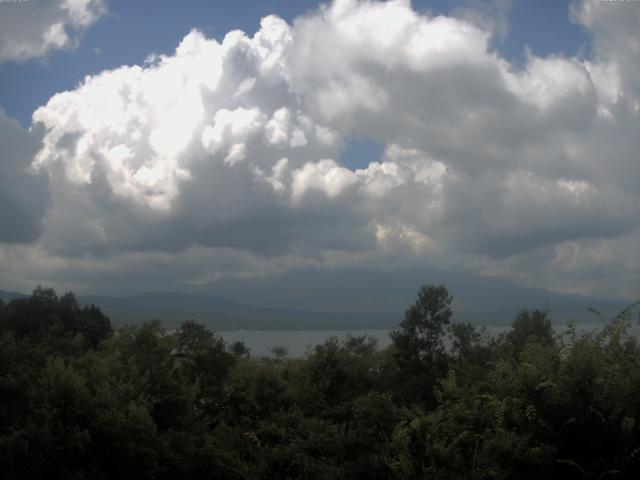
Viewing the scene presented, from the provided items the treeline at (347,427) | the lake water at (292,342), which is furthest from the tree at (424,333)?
the treeline at (347,427)

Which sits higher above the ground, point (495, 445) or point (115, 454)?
point (495, 445)

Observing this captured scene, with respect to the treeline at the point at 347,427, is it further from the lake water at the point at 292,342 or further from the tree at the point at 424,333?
the tree at the point at 424,333

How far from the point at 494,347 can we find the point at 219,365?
12.8 m

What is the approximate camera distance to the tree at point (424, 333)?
1027 inches

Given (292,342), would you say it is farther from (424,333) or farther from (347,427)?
(347,427)

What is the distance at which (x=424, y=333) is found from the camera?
87.5ft

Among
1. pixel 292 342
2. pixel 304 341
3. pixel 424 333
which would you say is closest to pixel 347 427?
pixel 424 333

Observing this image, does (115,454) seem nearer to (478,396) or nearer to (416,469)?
(416,469)

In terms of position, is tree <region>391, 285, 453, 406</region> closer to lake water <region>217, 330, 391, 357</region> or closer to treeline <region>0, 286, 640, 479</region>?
lake water <region>217, 330, 391, 357</region>

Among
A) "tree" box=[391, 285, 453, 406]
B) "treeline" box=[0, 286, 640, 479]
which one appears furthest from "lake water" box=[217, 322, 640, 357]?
"treeline" box=[0, 286, 640, 479]

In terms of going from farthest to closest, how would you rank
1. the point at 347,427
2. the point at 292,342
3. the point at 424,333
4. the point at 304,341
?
the point at 304,341 < the point at 292,342 < the point at 424,333 < the point at 347,427

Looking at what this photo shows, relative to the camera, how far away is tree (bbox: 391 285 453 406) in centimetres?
2609

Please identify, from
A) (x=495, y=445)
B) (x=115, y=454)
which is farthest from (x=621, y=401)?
(x=115, y=454)

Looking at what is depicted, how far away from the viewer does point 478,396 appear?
1277 cm
